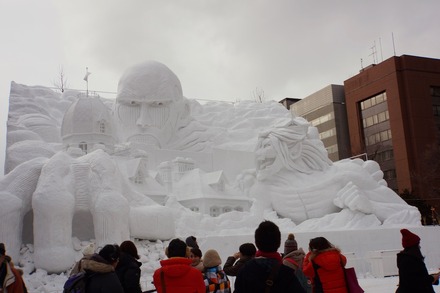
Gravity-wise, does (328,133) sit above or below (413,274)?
above

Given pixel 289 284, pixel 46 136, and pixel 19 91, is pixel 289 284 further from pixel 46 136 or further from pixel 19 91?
pixel 19 91

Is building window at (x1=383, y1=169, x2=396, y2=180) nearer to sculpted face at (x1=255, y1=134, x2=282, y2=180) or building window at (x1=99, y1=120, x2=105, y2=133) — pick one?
sculpted face at (x1=255, y1=134, x2=282, y2=180)

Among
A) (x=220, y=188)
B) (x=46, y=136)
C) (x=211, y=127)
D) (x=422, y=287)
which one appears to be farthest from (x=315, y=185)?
(x=422, y=287)

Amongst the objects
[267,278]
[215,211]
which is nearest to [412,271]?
[267,278]

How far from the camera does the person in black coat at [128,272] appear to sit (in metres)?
5.30

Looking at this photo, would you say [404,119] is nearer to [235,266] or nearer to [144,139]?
[144,139]

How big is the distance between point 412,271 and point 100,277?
3.61 m

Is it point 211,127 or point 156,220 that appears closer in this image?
point 156,220

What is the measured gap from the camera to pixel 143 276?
12359mm

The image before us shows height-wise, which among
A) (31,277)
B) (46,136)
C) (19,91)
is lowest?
(31,277)

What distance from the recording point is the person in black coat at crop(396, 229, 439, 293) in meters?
5.76

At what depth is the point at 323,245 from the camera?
17.9 ft

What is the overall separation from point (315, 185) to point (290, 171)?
4.76 ft

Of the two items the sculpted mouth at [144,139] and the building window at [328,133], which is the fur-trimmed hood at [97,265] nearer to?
the sculpted mouth at [144,139]
